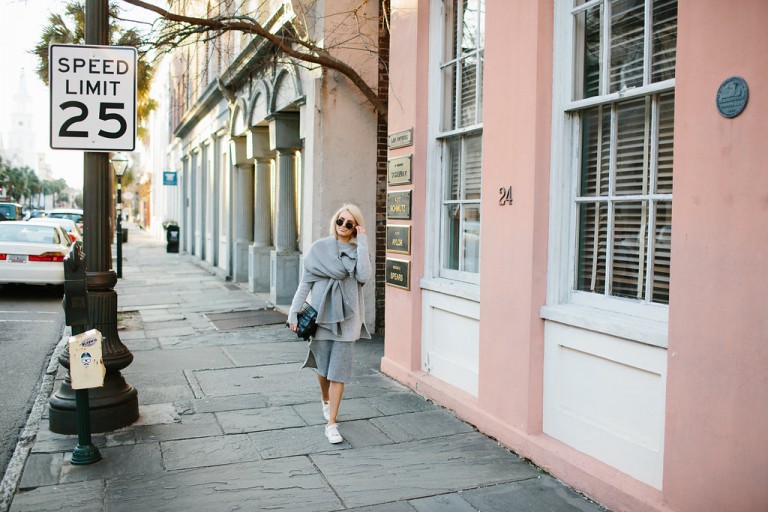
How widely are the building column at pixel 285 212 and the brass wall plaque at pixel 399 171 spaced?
212 inches

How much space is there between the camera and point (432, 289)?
22.7ft

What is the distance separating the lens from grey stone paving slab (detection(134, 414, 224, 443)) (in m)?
5.61

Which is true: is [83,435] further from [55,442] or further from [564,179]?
[564,179]

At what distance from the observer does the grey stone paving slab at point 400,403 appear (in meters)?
6.41

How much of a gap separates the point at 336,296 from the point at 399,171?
232cm

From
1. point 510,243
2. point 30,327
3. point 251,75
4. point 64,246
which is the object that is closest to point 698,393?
point 510,243

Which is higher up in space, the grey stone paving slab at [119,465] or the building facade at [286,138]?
the building facade at [286,138]

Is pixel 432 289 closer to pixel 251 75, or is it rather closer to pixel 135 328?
pixel 135 328

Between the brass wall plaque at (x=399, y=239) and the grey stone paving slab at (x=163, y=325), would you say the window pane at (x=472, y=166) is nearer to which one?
the brass wall plaque at (x=399, y=239)

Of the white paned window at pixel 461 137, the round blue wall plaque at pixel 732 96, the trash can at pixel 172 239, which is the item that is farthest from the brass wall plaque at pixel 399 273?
the trash can at pixel 172 239

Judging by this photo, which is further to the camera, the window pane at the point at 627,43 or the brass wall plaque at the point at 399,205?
the brass wall plaque at the point at 399,205

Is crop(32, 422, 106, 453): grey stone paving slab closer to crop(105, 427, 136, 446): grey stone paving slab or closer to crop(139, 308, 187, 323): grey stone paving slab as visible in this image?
crop(105, 427, 136, 446): grey stone paving slab

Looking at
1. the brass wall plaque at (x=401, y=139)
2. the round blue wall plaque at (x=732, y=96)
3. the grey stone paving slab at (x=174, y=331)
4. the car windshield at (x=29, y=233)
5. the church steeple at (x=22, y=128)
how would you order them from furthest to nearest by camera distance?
the church steeple at (x=22, y=128)
the car windshield at (x=29, y=233)
the grey stone paving slab at (x=174, y=331)
the brass wall plaque at (x=401, y=139)
the round blue wall plaque at (x=732, y=96)

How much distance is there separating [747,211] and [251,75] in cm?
1240
